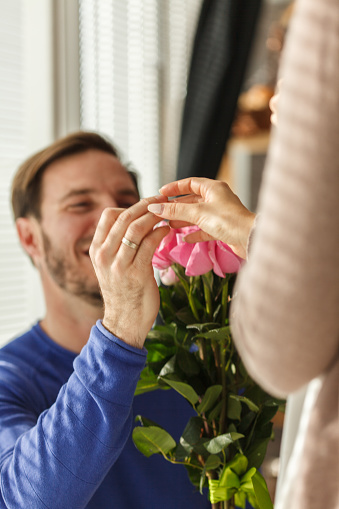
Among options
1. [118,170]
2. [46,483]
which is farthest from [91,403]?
[118,170]

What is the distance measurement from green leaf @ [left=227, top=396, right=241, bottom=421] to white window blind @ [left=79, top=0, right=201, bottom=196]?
53.7 inches

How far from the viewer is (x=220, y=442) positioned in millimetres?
634

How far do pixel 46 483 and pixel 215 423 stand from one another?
0.23 m

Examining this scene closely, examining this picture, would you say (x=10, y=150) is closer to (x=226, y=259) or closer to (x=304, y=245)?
(x=226, y=259)

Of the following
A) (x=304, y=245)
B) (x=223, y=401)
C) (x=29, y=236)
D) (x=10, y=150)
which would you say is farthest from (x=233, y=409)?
(x=10, y=150)

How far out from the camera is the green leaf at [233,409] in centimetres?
67

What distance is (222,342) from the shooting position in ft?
2.20

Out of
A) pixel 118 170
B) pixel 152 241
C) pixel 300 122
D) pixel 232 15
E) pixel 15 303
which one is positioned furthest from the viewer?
pixel 232 15

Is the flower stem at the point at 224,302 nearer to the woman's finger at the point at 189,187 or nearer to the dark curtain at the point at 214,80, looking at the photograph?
the woman's finger at the point at 189,187

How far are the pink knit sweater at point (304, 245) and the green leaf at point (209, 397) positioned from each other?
29 centimetres

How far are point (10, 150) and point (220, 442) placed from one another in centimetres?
125

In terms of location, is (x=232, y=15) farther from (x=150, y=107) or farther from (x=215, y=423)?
(x=215, y=423)

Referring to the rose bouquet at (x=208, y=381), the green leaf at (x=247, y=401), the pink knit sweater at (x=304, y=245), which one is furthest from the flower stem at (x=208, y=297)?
the pink knit sweater at (x=304, y=245)

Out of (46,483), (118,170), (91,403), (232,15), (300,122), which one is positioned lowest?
(46,483)
